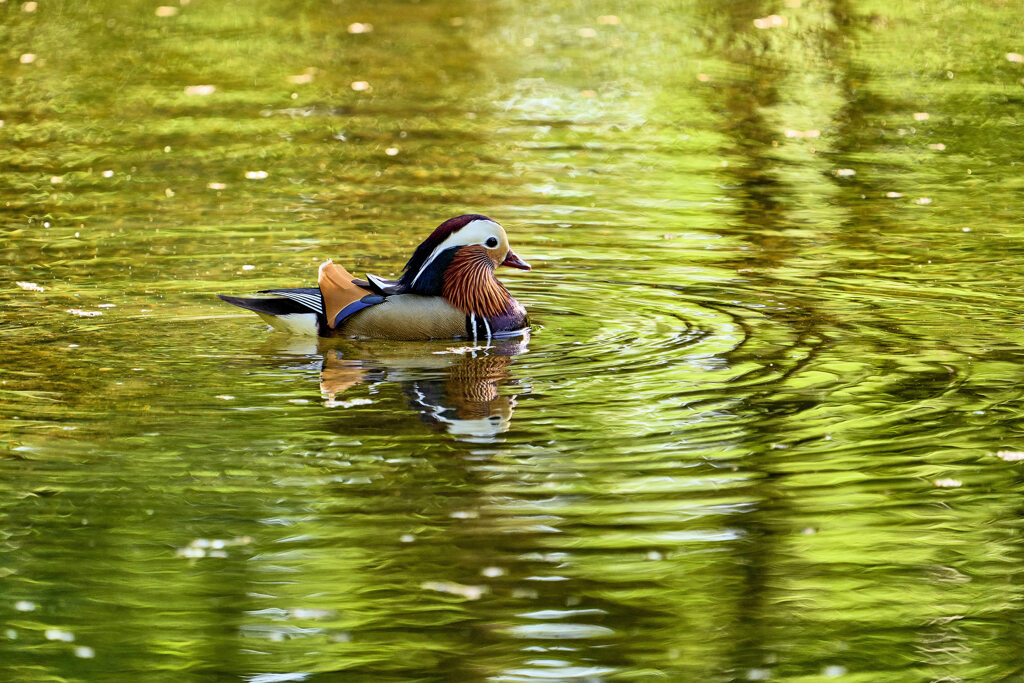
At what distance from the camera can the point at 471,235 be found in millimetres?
10227

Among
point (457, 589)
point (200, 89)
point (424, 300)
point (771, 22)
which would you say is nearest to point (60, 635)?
point (457, 589)

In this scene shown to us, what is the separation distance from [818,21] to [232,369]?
1693 cm

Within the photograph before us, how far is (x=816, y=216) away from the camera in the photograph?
43.8 ft

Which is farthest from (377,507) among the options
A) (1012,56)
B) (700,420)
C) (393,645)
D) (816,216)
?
(1012,56)

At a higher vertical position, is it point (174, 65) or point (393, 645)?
point (174, 65)

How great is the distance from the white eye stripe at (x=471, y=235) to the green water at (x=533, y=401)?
2.36 feet

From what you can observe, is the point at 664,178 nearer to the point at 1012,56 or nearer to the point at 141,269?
the point at 141,269

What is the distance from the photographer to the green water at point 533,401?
5855mm

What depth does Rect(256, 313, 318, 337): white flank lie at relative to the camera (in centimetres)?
987

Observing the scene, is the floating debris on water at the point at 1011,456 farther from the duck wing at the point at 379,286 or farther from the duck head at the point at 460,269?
the duck wing at the point at 379,286

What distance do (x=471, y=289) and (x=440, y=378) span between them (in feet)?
3.84

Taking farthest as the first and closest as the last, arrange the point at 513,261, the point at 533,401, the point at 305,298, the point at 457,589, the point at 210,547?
the point at 513,261 < the point at 305,298 < the point at 533,401 < the point at 210,547 < the point at 457,589

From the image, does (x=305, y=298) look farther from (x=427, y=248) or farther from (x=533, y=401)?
(x=533, y=401)

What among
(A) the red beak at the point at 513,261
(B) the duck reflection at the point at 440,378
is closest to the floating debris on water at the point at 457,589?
(B) the duck reflection at the point at 440,378
